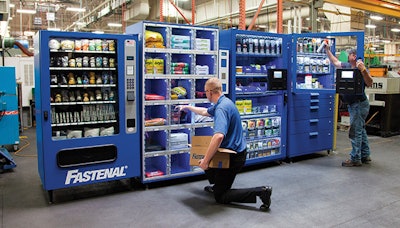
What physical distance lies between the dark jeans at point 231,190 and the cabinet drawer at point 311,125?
8.34 ft

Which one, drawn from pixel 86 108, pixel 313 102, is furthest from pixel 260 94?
pixel 86 108

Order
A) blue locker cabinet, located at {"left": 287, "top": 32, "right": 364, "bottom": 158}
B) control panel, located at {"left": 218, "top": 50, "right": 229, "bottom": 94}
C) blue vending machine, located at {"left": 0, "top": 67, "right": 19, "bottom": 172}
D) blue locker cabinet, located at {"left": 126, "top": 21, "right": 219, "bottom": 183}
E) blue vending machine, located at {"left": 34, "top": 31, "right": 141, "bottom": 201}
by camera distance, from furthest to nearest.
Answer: blue vending machine, located at {"left": 0, "top": 67, "right": 19, "bottom": 172}
blue locker cabinet, located at {"left": 287, "top": 32, "right": 364, "bottom": 158}
control panel, located at {"left": 218, "top": 50, "right": 229, "bottom": 94}
blue locker cabinet, located at {"left": 126, "top": 21, "right": 219, "bottom": 183}
blue vending machine, located at {"left": 34, "top": 31, "right": 141, "bottom": 201}

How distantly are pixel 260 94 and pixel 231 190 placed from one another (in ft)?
7.76

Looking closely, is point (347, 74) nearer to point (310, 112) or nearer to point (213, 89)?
point (310, 112)

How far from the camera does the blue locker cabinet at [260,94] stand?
599 cm

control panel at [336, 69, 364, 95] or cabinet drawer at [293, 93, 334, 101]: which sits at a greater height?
control panel at [336, 69, 364, 95]

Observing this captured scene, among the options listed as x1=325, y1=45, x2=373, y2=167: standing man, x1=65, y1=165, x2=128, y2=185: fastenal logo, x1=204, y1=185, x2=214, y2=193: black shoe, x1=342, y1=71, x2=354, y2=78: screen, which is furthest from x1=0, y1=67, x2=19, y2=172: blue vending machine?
x1=342, y1=71, x2=354, y2=78: screen

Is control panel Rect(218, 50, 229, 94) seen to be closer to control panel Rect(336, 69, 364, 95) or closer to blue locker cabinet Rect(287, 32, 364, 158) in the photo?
blue locker cabinet Rect(287, 32, 364, 158)

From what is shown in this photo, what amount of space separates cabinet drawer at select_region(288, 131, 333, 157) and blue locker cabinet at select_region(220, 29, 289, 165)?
0.22 metres

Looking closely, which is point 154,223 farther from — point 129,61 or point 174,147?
point 129,61

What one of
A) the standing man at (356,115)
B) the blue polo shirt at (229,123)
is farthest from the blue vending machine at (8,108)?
the standing man at (356,115)

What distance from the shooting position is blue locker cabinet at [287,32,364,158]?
20.8ft

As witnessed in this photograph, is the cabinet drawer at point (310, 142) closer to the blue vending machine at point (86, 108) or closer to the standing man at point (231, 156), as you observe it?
the standing man at point (231, 156)

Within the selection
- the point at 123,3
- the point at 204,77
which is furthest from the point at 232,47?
the point at 123,3
